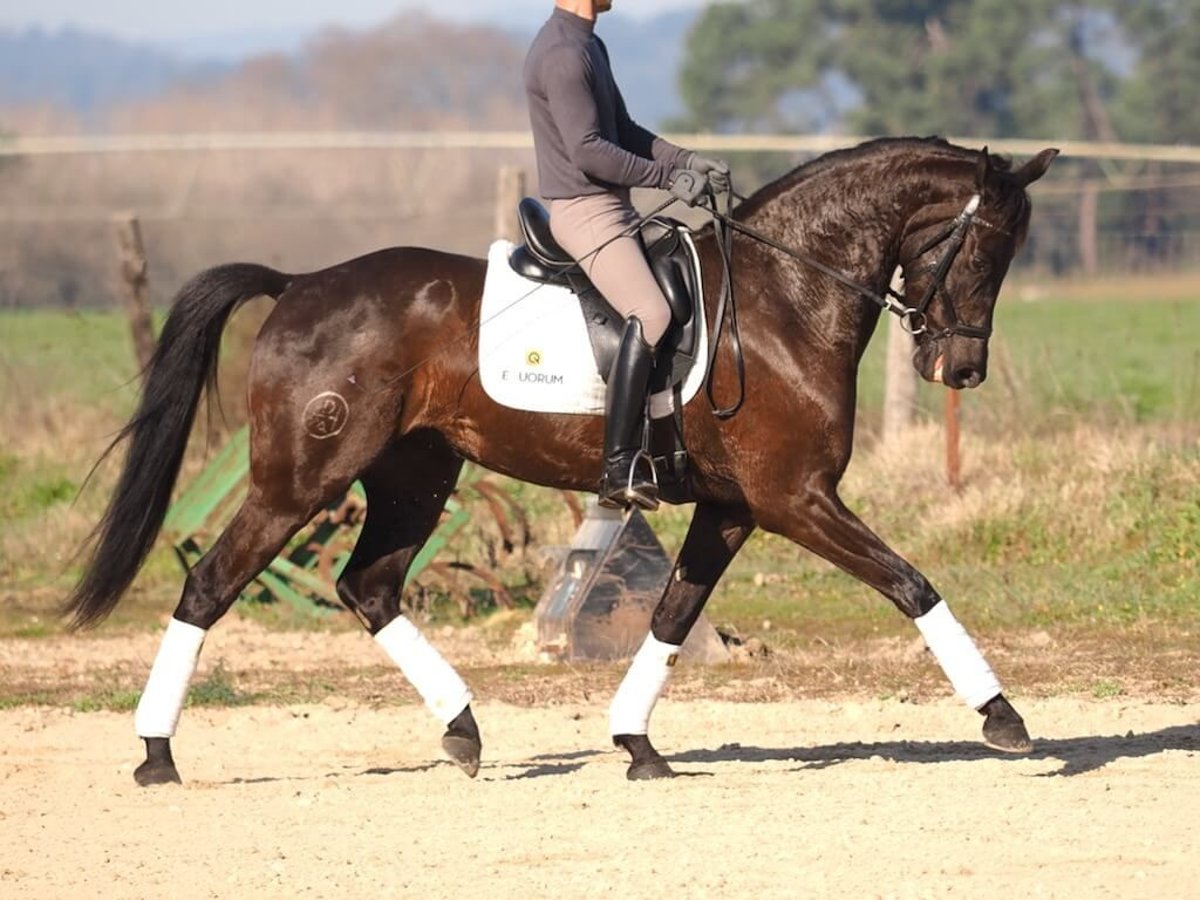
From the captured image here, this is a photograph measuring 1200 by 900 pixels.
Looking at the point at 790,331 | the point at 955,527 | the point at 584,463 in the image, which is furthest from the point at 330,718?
the point at 955,527

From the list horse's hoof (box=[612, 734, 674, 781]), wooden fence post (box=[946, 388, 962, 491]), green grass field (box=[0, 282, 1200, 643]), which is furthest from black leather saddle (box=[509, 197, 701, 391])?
wooden fence post (box=[946, 388, 962, 491])

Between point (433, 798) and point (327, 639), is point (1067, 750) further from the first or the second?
point (327, 639)

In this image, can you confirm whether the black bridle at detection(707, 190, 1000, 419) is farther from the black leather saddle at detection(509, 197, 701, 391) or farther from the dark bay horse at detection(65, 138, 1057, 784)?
the black leather saddle at detection(509, 197, 701, 391)

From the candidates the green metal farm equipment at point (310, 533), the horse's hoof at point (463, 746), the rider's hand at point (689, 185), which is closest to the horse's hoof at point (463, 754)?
the horse's hoof at point (463, 746)

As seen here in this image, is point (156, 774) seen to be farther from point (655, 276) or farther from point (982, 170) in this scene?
point (982, 170)

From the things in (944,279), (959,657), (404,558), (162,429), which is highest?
(944,279)

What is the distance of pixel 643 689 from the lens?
8164 mm

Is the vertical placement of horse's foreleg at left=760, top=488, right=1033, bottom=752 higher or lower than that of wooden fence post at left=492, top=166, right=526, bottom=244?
higher

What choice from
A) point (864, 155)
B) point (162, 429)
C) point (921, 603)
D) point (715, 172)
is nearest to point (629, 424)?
point (715, 172)

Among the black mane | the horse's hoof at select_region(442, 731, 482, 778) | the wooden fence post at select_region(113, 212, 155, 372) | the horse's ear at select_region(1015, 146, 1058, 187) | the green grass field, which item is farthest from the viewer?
the wooden fence post at select_region(113, 212, 155, 372)

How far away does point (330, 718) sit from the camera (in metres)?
9.49

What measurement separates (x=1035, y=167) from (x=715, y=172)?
1149 millimetres

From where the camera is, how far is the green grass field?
38.9 feet

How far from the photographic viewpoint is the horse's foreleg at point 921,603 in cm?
761
